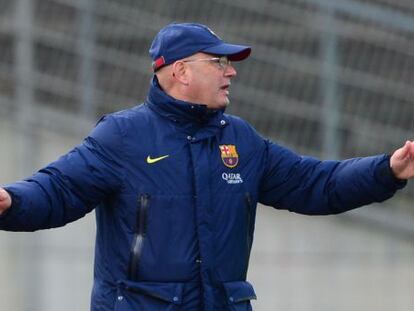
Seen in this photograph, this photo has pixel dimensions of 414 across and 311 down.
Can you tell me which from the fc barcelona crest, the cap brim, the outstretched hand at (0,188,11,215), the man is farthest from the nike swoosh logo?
the outstretched hand at (0,188,11,215)

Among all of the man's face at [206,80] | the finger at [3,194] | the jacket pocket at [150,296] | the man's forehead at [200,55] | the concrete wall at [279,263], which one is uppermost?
the man's forehead at [200,55]

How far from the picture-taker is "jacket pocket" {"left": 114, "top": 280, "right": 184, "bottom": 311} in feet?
16.9

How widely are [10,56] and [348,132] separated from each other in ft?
7.34

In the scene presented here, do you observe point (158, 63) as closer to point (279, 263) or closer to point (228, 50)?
point (228, 50)

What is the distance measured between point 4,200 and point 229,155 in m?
0.94

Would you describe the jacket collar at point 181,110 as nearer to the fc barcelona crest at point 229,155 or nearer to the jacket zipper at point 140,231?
the fc barcelona crest at point 229,155

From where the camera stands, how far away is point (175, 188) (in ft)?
17.1

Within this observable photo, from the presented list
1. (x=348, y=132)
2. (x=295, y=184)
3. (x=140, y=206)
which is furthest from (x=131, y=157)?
(x=348, y=132)

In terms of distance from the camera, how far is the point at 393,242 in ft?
28.4

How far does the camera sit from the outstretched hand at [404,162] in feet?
17.3

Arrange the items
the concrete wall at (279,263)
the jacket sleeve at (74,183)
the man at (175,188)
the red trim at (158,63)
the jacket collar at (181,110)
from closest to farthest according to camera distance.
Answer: the jacket sleeve at (74,183)
the man at (175,188)
the jacket collar at (181,110)
the red trim at (158,63)
the concrete wall at (279,263)

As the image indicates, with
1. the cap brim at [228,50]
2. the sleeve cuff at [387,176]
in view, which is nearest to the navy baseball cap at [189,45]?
the cap brim at [228,50]


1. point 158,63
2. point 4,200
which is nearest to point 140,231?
point 4,200

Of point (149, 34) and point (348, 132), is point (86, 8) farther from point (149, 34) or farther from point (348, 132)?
point (348, 132)
